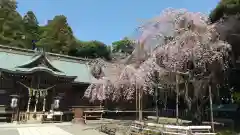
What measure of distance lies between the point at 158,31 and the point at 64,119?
12158 mm

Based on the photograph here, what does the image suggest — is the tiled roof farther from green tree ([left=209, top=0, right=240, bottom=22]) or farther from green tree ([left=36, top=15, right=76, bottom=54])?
green tree ([left=36, top=15, right=76, bottom=54])

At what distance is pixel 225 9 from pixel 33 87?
15.5 meters

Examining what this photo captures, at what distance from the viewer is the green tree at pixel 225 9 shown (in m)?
14.3

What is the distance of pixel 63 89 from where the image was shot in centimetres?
2172

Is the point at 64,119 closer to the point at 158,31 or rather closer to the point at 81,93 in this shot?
the point at 81,93

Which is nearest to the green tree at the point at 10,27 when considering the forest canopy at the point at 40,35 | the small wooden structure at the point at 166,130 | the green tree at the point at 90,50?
the forest canopy at the point at 40,35

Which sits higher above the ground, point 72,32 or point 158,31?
point 72,32

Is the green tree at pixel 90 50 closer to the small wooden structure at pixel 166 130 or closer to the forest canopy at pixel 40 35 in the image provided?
the forest canopy at pixel 40 35

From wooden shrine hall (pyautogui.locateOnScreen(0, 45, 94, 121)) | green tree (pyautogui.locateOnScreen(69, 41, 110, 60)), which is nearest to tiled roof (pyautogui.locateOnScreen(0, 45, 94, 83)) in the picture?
wooden shrine hall (pyautogui.locateOnScreen(0, 45, 94, 121))

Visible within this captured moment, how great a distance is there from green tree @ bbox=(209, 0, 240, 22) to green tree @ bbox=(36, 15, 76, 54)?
29.5m

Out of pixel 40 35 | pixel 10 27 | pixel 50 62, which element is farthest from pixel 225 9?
pixel 40 35

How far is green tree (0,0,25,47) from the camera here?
35.9 m

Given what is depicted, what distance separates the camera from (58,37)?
41312 millimetres

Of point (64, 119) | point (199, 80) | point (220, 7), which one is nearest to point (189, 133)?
point (199, 80)
